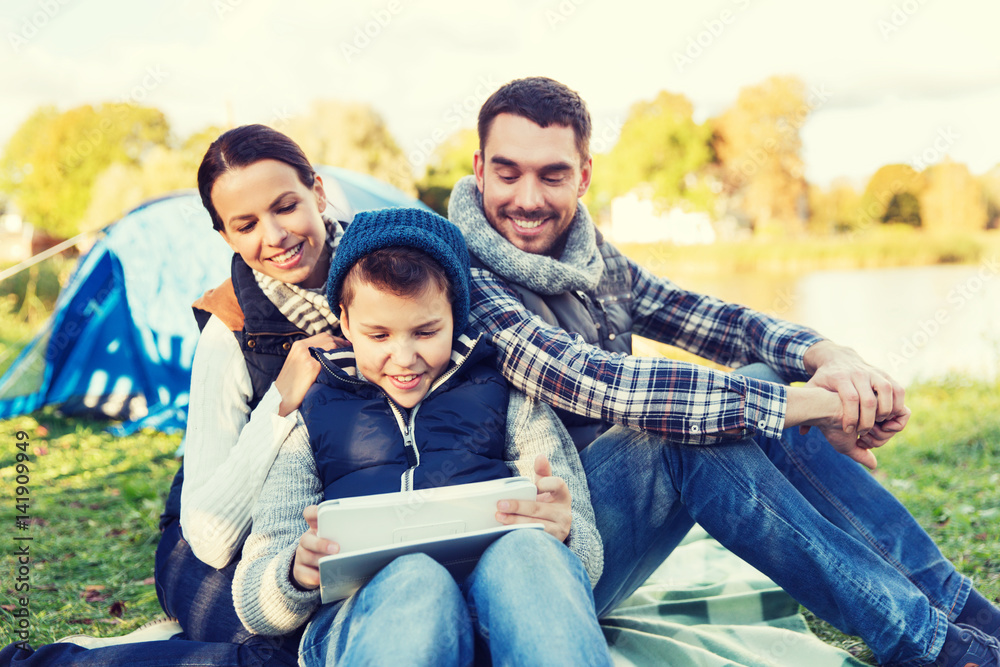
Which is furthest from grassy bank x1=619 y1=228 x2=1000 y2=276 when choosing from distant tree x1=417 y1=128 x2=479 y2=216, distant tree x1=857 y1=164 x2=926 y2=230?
distant tree x1=857 y1=164 x2=926 y2=230

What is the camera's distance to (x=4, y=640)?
223 cm

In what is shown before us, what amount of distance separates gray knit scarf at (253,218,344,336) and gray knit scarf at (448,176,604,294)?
467 millimetres

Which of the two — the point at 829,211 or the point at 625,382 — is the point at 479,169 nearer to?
the point at 625,382

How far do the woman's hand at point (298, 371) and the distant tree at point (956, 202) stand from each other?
90.1 ft

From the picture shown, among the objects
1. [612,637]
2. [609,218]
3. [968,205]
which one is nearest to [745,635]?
[612,637]

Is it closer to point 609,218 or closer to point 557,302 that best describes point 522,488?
point 557,302

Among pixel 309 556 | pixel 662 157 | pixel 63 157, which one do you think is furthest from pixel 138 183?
pixel 662 157

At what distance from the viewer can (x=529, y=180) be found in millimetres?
2246

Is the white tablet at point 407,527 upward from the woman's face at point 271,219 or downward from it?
downward

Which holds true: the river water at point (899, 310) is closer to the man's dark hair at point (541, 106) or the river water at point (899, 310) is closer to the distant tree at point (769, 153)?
the man's dark hair at point (541, 106)

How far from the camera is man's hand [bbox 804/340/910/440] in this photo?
5.95ft

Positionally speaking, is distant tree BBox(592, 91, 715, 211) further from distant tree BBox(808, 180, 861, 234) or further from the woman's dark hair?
the woman's dark hair

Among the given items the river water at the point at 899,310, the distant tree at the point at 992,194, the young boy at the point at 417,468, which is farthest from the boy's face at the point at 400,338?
the distant tree at the point at 992,194

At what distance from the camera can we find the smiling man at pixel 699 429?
5.70 feet
